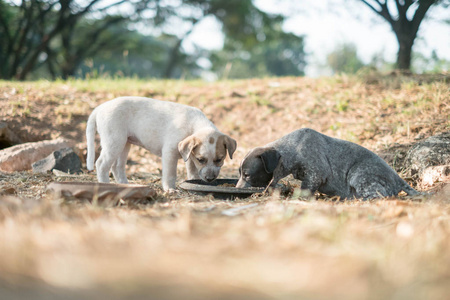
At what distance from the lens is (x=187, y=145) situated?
4.67 metres

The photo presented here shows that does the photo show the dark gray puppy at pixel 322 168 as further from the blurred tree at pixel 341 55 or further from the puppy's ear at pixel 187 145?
the blurred tree at pixel 341 55

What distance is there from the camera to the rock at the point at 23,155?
6.23 meters

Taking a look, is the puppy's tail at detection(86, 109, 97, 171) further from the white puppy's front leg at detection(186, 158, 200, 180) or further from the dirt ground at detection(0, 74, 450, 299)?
the white puppy's front leg at detection(186, 158, 200, 180)

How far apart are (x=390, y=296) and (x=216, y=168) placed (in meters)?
3.36

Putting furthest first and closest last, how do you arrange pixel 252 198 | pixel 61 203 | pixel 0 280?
1. pixel 252 198
2. pixel 61 203
3. pixel 0 280

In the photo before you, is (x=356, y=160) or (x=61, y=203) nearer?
(x=61, y=203)

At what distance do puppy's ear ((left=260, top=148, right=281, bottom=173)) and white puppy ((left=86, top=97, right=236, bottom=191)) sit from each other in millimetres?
539

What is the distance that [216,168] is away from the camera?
4828 millimetres

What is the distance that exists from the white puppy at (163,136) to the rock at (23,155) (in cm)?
179

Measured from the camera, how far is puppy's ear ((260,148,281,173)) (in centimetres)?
444

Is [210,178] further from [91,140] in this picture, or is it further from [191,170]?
[91,140]

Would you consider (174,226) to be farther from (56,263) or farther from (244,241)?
(56,263)

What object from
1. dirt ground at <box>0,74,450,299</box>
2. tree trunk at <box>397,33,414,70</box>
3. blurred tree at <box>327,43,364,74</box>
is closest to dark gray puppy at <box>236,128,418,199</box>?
dirt ground at <box>0,74,450,299</box>

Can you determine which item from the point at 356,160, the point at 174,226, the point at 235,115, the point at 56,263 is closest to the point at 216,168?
the point at 356,160
